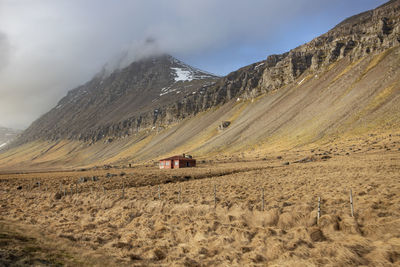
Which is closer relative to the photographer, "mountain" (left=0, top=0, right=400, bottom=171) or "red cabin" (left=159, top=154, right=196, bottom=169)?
"red cabin" (left=159, top=154, right=196, bottom=169)

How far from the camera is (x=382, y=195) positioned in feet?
56.4

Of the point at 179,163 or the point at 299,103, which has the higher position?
the point at 299,103

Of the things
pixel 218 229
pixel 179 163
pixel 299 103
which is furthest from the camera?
pixel 299 103

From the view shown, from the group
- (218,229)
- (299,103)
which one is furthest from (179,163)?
(299,103)

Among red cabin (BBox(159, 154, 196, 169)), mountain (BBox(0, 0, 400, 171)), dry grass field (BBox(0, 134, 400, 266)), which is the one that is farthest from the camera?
mountain (BBox(0, 0, 400, 171))

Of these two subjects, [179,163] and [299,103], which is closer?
[179,163]

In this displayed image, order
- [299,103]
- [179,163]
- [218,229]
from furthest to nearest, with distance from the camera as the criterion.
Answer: [299,103], [179,163], [218,229]

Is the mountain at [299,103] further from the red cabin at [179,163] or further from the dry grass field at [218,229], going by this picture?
the dry grass field at [218,229]

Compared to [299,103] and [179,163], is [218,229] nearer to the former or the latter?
[179,163]

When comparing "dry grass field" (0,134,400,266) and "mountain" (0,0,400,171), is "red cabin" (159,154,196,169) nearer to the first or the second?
"mountain" (0,0,400,171)

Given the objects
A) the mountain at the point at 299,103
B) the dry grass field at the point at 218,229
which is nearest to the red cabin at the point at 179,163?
the mountain at the point at 299,103

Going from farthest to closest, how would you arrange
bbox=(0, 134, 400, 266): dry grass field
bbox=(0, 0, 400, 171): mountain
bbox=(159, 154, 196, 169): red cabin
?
bbox=(0, 0, 400, 171): mountain, bbox=(159, 154, 196, 169): red cabin, bbox=(0, 134, 400, 266): dry grass field

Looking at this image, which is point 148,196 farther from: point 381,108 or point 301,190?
point 381,108

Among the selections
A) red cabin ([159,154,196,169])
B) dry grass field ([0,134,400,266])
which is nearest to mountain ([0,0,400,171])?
red cabin ([159,154,196,169])
